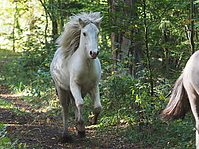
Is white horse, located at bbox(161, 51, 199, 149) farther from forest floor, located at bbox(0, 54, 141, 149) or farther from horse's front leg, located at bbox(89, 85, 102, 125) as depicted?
forest floor, located at bbox(0, 54, 141, 149)

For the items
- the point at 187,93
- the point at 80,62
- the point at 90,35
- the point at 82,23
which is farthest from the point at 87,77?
the point at 187,93

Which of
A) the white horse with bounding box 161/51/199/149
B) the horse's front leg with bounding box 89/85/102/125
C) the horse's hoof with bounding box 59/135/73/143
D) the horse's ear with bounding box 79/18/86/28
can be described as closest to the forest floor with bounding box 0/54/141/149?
the horse's hoof with bounding box 59/135/73/143

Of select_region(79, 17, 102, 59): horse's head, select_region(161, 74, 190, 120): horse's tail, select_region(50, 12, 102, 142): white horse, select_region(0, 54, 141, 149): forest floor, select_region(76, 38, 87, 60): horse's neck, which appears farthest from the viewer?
select_region(0, 54, 141, 149): forest floor

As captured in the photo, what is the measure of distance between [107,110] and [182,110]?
11.0 feet

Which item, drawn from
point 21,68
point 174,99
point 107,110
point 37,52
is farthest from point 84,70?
point 21,68

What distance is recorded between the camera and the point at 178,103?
4.79 metres

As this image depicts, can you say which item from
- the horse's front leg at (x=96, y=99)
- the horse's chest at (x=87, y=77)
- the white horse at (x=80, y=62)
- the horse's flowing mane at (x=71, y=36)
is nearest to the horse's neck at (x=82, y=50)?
the white horse at (x=80, y=62)

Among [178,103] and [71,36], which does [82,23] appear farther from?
[178,103]

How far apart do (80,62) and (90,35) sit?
58 cm

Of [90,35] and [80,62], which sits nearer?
[90,35]

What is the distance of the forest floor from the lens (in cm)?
554

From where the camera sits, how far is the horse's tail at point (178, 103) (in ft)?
15.4

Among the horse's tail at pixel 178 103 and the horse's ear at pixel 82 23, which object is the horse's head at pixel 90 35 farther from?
the horse's tail at pixel 178 103

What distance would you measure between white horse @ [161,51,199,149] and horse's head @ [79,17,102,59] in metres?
1.48
